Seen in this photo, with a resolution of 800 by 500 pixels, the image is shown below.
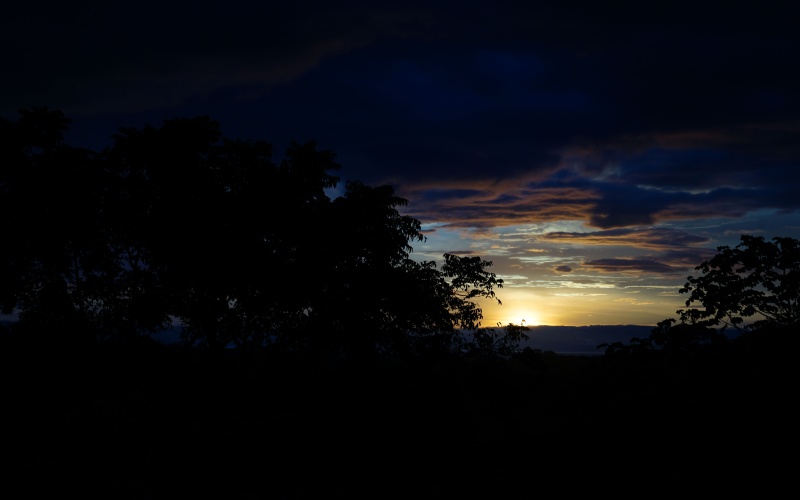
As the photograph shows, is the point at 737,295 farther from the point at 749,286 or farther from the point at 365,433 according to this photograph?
the point at 365,433

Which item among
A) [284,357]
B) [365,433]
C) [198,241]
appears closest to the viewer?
[365,433]

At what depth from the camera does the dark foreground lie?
11008 millimetres

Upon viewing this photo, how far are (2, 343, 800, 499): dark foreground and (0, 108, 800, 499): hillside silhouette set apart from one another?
8cm

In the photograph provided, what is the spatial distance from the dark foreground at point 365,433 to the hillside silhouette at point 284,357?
0.08m

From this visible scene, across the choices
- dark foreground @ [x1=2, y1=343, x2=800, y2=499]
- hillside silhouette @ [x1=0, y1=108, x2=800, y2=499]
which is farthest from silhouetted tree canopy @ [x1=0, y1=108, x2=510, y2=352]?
dark foreground @ [x1=2, y1=343, x2=800, y2=499]

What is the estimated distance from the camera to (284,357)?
85.8 feet

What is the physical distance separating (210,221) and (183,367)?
22.0 feet

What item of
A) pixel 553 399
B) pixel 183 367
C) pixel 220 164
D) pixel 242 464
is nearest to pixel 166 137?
pixel 220 164

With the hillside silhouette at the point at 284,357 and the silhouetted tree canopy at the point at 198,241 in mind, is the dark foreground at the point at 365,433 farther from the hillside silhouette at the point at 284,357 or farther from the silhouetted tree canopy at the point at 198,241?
the silhouetted tree canopy at the point at 198,241

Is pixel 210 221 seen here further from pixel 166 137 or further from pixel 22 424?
pixel 22 424

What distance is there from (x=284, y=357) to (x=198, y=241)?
8.54 m

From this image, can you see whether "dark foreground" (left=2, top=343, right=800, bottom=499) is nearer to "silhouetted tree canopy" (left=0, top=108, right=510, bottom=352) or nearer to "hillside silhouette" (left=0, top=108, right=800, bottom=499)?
"hillside silhouette" (left=0, top=108, right=800, bottom=499)

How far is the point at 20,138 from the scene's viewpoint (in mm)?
21328

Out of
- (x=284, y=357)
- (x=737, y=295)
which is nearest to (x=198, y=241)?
(x=284, y=357)
